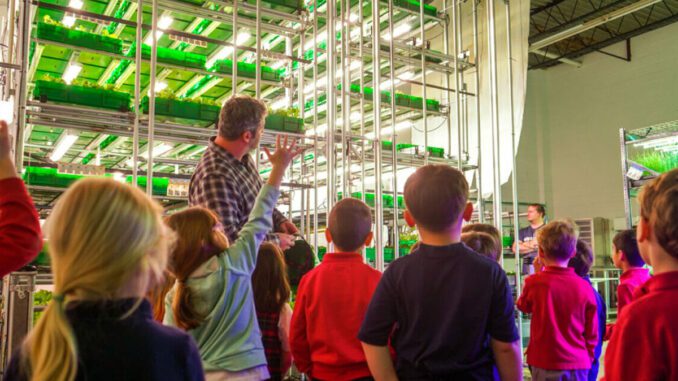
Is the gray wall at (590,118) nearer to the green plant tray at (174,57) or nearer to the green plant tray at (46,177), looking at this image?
the green plant tray at (174,57)

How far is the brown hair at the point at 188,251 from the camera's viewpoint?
190 cm

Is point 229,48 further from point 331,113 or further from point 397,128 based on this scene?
point 397,128

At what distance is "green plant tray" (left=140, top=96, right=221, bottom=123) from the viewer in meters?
4.87

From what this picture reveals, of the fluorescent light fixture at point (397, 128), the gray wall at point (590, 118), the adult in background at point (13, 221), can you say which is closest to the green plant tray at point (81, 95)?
the adult in background at point (13, 221)

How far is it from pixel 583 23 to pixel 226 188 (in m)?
15.2

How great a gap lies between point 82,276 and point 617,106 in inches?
787

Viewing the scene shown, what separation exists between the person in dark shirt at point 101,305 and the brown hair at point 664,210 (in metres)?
1.09

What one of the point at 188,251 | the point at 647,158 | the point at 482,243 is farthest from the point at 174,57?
the point at 647,158

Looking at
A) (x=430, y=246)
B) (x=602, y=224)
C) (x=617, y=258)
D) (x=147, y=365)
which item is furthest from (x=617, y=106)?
(x=147, y=365)

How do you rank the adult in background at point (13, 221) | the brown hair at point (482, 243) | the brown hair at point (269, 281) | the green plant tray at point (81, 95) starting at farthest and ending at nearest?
the green plant tray at point (81, 95), the brown hair at point (482, 243), the brown hair at point (269, 281), the adult in background at point (13, 221)

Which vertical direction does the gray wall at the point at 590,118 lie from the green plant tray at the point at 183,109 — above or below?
above

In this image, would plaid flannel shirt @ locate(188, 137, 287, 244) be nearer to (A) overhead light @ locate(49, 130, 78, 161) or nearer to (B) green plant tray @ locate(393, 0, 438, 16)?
(A) overhead light @ locate(49, 130, 78, 161)

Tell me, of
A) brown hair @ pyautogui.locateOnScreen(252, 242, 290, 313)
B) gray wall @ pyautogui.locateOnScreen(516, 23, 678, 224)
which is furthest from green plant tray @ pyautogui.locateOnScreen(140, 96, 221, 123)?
gray wall @ pyautogui.locateOnScreen(516, 23, 678, 224)

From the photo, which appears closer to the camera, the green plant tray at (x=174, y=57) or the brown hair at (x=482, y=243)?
the brown hair at (x=482, y=243)
